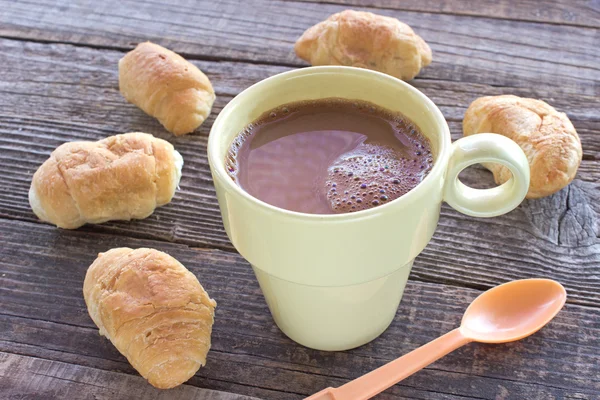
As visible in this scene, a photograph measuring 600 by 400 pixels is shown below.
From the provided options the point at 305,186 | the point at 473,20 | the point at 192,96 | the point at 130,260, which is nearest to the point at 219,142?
the point at 305,186

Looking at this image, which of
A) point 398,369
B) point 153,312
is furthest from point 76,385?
point 398,369

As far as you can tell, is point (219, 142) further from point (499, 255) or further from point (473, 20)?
point (473, 20)

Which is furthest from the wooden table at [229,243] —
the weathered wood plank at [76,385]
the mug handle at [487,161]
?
the mug handle at [487,161]

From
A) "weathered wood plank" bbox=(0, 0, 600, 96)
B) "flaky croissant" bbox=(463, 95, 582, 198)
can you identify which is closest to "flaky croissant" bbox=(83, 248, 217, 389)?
"flaky croissant" bbox=(463, 95, 582, 198)

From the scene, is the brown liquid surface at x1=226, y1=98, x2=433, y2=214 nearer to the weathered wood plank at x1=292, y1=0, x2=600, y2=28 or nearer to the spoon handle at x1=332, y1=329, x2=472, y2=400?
the spoon handle at x1=332, y1=329, x2=472, y2=400

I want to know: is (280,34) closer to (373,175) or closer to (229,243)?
(229,243)

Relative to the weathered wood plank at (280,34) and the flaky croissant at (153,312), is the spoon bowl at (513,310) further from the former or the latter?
the weathered wood plank at (280,34)
